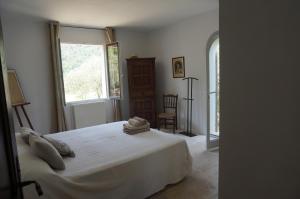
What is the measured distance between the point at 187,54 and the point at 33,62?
3.30 m

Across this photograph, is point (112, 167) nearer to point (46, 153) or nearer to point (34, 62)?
point (46, 153)

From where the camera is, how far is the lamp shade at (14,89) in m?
3.66

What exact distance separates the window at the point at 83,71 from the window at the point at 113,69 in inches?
9.0

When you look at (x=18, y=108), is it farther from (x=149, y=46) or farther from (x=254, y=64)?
(x=254, y=64)

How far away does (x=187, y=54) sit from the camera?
470 cm

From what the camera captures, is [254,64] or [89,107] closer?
[254,64]

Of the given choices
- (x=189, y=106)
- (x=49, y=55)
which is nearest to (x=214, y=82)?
(x=189, y=106)

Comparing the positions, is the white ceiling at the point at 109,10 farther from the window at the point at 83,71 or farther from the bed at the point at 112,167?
the bed at the point at 112,167

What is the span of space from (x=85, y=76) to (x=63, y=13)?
62.9 inches

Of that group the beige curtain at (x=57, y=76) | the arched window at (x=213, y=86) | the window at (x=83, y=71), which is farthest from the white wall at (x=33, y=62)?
the arched window at (x=213, y=86)

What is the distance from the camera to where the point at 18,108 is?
3955 mm

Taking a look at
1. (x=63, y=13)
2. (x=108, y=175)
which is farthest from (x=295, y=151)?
(x=63, y=13)

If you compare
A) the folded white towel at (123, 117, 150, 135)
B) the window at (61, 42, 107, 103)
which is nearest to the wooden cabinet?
the window at (61, 42, 107, 103)

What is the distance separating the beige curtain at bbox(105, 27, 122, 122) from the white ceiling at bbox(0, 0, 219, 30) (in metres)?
0.26
